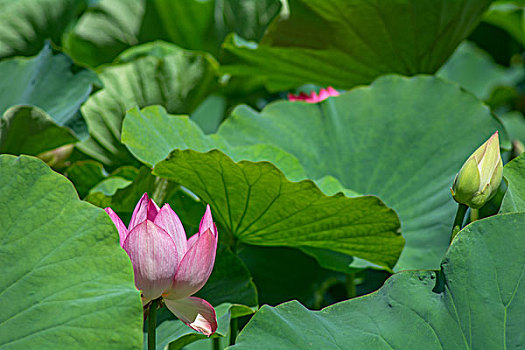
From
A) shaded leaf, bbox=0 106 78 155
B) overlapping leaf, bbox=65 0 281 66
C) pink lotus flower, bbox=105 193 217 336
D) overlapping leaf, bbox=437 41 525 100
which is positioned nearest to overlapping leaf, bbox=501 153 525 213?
pink lotus flower, bbox=105 193 217 336

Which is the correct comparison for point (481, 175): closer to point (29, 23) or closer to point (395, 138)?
point (395, 138)

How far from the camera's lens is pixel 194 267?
626mm

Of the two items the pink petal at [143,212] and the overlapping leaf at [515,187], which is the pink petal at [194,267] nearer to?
the pink petal at [143,212]

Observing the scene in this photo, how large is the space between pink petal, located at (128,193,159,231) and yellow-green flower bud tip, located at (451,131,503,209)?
35 centimetres

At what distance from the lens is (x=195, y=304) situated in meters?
0.66

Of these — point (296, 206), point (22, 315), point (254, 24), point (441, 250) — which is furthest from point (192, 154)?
point (254, 24)

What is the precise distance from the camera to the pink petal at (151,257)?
24.0 inches

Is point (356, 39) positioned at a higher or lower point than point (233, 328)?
higher

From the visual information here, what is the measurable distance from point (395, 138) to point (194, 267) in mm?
554

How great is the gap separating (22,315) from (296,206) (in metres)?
0.39

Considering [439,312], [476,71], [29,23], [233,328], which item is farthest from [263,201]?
[476,71]

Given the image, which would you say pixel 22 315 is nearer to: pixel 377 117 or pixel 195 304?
pixel 195 304

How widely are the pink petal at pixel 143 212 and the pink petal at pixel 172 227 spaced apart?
26 millimetres

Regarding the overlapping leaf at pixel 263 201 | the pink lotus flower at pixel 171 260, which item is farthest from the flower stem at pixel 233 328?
the pink lotus flower at pixel 171 260
